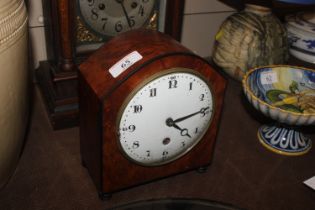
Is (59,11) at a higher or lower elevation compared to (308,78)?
higher

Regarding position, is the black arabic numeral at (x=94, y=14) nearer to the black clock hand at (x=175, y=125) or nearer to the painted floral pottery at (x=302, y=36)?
the black clock hand at (x=175, y=125)

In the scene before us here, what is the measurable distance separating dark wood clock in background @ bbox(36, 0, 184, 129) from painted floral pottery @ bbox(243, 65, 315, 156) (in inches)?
9.1

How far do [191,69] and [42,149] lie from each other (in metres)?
0.40

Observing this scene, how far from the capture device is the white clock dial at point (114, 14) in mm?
847

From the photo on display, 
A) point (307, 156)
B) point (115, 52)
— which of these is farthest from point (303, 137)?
point (115, 52)

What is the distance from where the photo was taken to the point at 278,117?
2.62 feet

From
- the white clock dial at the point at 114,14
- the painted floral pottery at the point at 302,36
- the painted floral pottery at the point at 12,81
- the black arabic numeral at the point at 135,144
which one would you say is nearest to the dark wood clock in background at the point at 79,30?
the white clock dial at the point at 114,14

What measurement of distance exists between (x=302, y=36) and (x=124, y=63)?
2.41 ft

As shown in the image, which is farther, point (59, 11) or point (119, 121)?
point (59, 11)

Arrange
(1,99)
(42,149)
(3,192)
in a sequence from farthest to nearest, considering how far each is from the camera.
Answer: (42,149)
(3,192)
(1,99)

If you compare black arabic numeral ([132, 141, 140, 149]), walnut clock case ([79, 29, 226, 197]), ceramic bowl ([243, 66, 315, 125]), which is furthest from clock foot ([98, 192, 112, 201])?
ceramic bowl ([243, 66, 315, 125])

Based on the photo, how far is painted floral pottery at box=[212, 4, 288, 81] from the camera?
3.34ft

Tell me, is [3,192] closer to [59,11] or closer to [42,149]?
[42,149]

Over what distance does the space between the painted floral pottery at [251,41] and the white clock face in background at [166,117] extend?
0.37 metres
